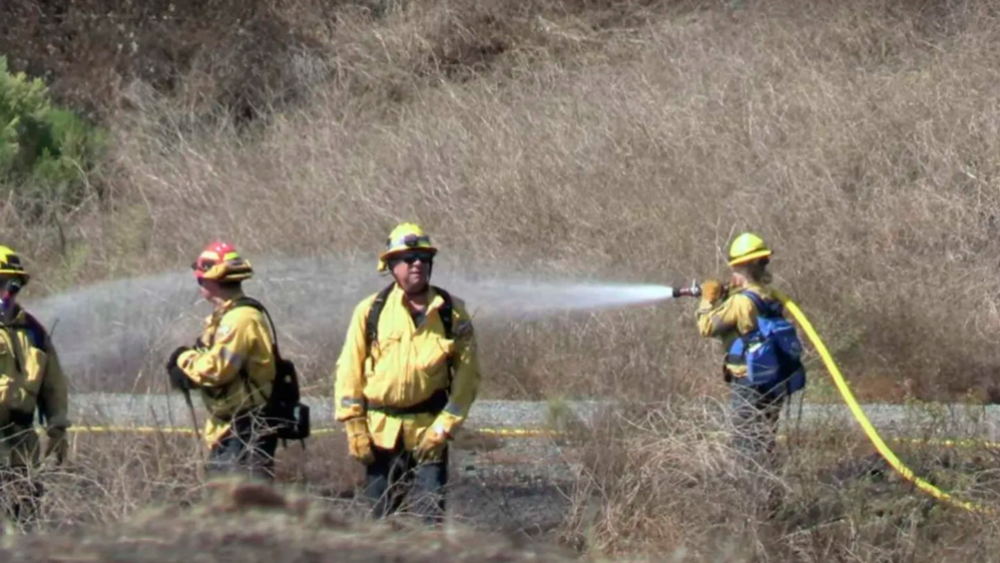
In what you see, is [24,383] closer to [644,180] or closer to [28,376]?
[28,376]

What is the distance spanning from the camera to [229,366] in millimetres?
6973

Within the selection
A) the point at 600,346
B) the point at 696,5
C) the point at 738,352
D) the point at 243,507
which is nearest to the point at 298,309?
the point at 600,346

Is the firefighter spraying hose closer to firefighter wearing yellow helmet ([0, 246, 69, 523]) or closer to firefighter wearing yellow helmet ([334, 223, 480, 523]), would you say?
firefighter wearing yellow helmet ([334, 223, 480, 523])

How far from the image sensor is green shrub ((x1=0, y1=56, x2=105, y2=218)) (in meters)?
17.5

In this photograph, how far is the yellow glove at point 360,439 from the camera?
6.91 meters

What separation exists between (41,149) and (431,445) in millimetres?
13280

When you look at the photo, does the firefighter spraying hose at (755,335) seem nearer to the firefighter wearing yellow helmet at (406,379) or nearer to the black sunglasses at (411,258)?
the firefighter wearing yellow helmet at (406,379)

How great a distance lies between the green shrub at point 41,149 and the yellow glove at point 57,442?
10.2 m

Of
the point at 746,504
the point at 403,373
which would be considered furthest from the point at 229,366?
the point at 746,504

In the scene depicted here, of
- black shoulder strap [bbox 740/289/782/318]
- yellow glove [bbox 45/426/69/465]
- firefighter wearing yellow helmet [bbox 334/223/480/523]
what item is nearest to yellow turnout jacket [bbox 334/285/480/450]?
firefighter wearing yellow helmet [bbox 334/223/480/523]

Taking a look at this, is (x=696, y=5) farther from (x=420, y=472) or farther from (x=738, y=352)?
(x=420, y=472)

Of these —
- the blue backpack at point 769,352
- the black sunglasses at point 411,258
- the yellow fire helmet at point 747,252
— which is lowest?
the blue backpack at point 769,352

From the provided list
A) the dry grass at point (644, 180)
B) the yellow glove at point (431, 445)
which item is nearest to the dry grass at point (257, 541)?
the yellow glove at point (431, 445)

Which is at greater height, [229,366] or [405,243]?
[405,243]
